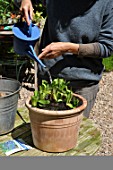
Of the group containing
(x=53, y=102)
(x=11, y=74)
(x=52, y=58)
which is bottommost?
(x=11, y=74)

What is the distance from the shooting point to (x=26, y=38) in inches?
64.6

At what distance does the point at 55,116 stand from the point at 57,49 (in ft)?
1.13

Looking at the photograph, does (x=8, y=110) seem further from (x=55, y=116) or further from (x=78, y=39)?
(x=78, y=39)

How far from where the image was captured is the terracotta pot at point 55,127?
1510 millimetres

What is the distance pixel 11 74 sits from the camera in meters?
4.71

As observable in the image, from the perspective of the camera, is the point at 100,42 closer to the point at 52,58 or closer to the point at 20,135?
the point at 52,58

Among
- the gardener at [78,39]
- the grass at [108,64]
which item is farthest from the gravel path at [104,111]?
the gardener at [78,39]

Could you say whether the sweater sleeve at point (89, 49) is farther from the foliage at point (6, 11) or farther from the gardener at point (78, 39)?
the foliage at point (6, 11)

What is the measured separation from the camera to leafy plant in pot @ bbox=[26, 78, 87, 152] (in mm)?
1520

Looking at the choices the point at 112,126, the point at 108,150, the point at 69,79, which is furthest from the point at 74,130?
the point at 112,126

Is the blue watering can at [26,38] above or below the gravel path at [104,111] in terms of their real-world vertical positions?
above

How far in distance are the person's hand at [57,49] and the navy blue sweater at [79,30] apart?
90 millimetres

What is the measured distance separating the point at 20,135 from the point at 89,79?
0.46 meters

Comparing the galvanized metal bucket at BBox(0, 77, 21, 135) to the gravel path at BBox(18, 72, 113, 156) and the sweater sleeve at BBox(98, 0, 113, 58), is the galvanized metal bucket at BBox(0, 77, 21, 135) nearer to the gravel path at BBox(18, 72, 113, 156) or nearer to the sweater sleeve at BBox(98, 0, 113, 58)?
the sweater sleeve at BBox(98, 0, 113, 58)
